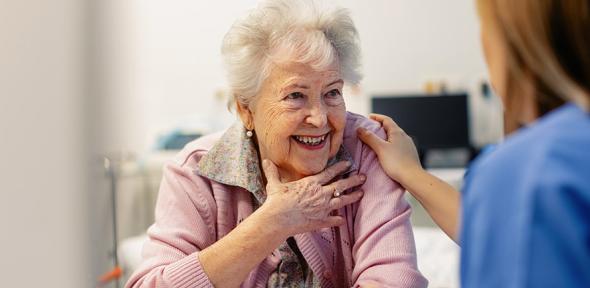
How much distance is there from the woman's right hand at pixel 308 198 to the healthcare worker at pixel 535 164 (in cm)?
55

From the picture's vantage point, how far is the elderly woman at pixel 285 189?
1.22m

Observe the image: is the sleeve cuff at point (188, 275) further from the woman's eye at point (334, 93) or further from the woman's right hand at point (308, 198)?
the woman's eye at point (334, 93)

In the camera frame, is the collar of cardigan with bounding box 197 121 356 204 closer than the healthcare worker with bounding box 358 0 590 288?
No

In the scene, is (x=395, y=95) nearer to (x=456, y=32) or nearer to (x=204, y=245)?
(x=456, y=32)

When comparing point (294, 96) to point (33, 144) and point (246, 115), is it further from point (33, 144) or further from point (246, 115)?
point (33, 144)

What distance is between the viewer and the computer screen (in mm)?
4066

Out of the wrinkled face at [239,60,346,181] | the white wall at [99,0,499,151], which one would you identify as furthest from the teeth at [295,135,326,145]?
the white wall at [99,0,499,151]

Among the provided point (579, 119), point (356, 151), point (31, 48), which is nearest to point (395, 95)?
point (356, 151)

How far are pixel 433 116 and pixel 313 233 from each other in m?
2.89

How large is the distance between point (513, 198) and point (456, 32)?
147 inches

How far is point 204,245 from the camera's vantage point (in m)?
1.32

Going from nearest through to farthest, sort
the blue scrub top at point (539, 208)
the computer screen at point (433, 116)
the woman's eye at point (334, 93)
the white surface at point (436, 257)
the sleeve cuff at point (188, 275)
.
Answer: the blue scrub top at point (539, 208) < the sleeve cuff at point (188, 275) < the woman's eye at point (334, 93) < the white surface at point (436, 257) < the computer screen at point (433, 116)

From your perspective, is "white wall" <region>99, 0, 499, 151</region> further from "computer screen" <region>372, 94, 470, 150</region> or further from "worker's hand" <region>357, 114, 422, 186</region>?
"worker's hand" <region>357, 114, 422, 186</region>

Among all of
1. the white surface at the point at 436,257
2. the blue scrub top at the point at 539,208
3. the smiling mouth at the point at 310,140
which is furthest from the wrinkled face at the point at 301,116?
the white surface at the point at 436,257
